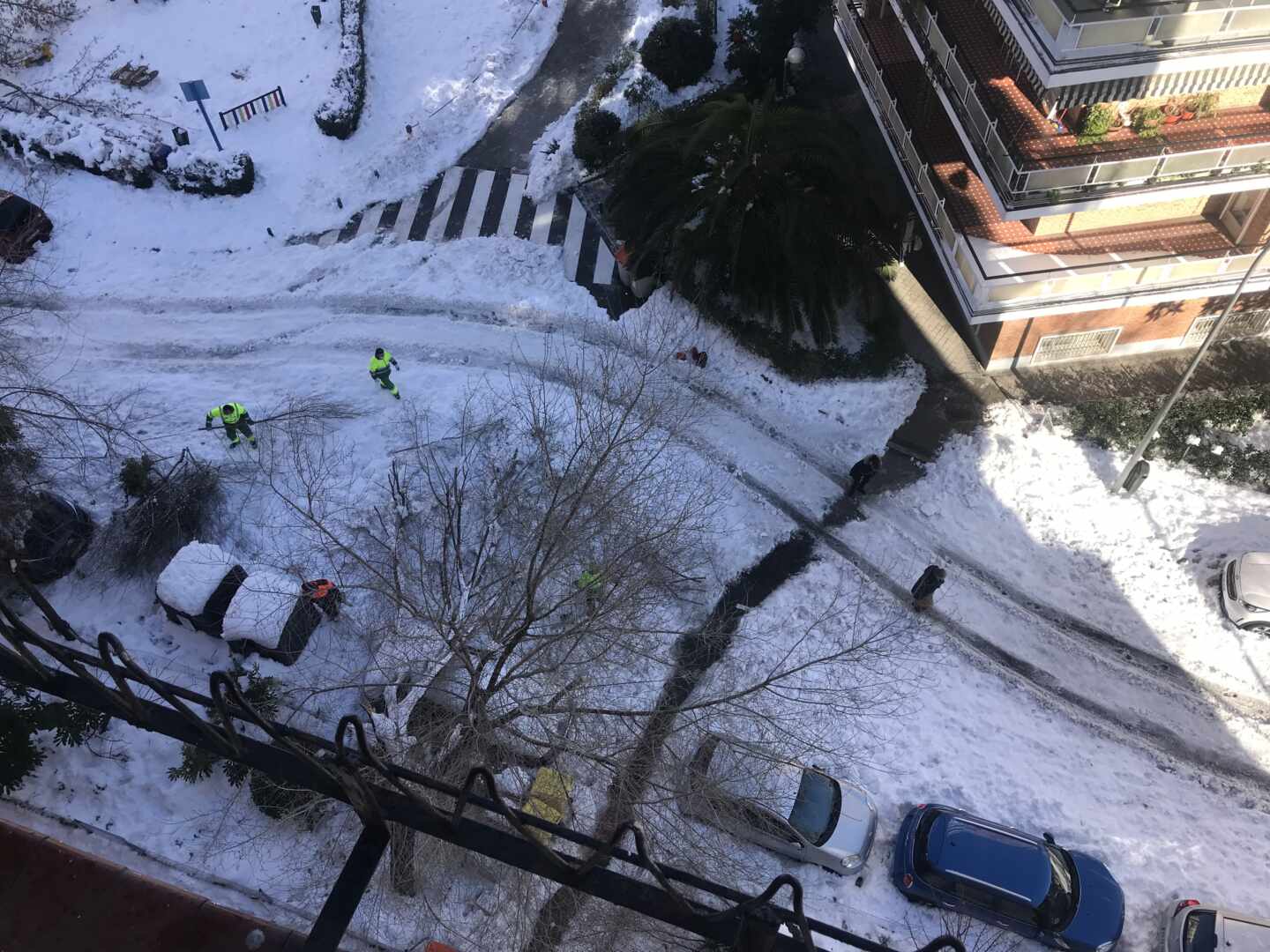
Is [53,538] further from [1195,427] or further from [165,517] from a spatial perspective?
[1195,427]

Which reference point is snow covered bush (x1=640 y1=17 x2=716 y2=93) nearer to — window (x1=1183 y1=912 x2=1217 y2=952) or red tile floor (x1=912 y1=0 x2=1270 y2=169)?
red tile floor (x1=912 y1=0 x2=1270 y2=169)

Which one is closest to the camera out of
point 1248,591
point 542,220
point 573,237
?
point 1248,591

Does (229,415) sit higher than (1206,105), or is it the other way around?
(1206,105)

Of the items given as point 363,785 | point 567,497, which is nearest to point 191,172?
point 567,497

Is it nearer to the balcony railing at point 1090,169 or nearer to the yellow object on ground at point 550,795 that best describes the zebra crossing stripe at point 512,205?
the balcony railing at point 1090,169

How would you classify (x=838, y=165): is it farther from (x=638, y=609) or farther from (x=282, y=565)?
(x=282, y=565)

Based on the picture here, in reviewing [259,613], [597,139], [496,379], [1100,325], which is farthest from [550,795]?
[597,139]

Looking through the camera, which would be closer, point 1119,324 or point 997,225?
point 997,225
